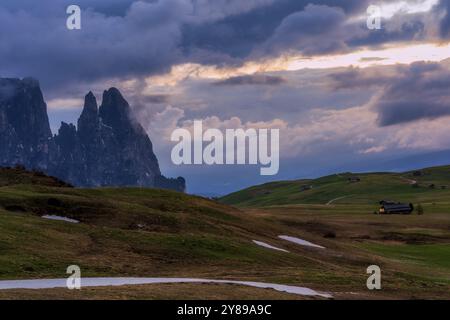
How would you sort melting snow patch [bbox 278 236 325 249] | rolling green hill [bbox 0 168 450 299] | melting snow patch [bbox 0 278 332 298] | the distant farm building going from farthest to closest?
1. the distant farm building
2. melting snow patch [bbox 278 236 325 249]
3. rolling green hill [bbox 0 168 450 299]
4. melting snow patch [bbox 0 278 332 298]

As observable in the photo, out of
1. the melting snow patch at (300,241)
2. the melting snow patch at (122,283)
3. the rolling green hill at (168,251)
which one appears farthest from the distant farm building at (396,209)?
the melting snow patch at (122,283)

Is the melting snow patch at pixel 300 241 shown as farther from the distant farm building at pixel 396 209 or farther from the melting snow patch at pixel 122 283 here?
the distant farm building at pixel 396 209

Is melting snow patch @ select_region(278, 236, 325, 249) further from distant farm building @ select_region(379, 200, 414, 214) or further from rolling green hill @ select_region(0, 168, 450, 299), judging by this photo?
distant farm building @ select_region(379, 200, 414, 214)

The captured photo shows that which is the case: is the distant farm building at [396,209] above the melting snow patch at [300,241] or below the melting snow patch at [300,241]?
above

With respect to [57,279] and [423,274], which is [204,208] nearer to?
[423,274]

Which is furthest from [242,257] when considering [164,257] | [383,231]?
[383,231]

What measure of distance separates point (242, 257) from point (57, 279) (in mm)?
19098

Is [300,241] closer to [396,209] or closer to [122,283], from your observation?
[122,283]

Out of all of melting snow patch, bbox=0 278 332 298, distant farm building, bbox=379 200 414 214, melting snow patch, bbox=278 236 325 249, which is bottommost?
melting snow patch, bbox=0 278 332 298

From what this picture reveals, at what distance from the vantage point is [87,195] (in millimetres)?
69625

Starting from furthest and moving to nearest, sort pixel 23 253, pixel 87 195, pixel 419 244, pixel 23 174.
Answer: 1. pixel 419 244
2. pixel 23 174
3. pixel 87 195
4. pixel 23 253

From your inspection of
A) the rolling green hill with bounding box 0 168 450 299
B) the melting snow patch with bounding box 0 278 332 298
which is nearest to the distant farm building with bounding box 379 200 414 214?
the rolling green hill with bounding box 0 168 450 299

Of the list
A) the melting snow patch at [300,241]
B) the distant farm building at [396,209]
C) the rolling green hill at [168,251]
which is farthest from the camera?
the distant farm building at [396,209]

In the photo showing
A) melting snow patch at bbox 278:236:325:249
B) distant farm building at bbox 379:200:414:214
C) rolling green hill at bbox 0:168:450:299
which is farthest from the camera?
distant farm building at bbox 379:200:414:214
